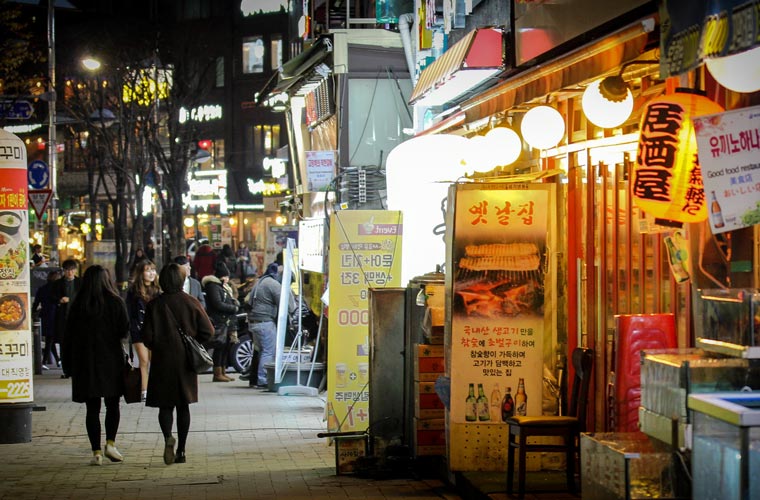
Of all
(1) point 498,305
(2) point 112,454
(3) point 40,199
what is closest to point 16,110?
(3) point 40,199

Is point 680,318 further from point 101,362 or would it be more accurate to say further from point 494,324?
point 101,362

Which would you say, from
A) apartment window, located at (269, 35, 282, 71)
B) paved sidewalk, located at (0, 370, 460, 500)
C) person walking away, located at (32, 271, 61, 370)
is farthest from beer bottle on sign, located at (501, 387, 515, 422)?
apartment window, located at (269, 35, 282, 71)

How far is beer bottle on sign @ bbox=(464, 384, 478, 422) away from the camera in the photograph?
9422 millimetres

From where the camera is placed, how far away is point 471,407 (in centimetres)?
943

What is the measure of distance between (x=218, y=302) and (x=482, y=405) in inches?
413

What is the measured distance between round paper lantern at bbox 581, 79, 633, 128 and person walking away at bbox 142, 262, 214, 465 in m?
4.94

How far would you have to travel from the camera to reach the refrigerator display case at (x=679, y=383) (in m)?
5.98

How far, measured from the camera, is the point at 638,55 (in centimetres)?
830

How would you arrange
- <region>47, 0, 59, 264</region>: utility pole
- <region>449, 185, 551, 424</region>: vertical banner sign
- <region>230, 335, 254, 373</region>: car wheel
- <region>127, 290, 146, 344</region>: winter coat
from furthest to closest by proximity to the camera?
1. <region>47, 0, 59, 264</region>: utility pole
2. <region>230, 335, 254, 373</region>: car wheel
3. <region>127, 290, 146, 344</region>: winter coat
4. <region>449, 185, 551, 424</region>: vertical banner sign

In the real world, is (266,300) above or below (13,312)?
below

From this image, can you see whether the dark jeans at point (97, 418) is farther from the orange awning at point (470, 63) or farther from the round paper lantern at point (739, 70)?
the round paper lantern at point (739, 70)

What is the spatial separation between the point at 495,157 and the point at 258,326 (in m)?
8.03

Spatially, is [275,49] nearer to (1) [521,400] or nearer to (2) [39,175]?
(2) [39,175]

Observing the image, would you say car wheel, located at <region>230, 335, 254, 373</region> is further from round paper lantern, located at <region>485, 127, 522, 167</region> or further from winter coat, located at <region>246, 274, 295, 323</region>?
round paper lantern, located at <region>485, 127, 522, 167</region>
